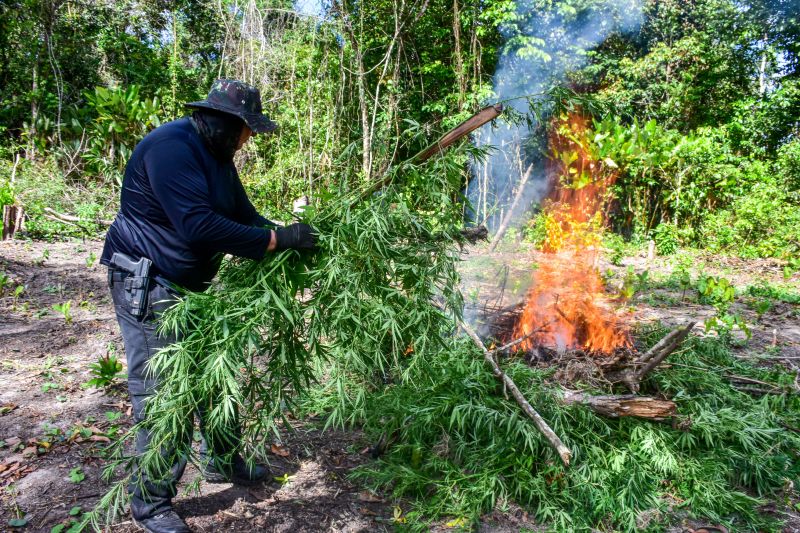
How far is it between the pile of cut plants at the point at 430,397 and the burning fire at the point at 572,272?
454 mm

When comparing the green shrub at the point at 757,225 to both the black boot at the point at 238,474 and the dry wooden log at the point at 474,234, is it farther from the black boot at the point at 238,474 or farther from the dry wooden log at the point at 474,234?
the black boot at the point at 238,474

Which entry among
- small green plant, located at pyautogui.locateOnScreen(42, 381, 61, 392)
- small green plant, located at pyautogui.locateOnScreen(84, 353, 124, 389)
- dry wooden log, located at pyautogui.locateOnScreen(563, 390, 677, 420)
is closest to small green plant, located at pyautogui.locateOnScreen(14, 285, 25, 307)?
small green plant, located at pyautogui.locateOnScreen(42, 381, 61, 392)

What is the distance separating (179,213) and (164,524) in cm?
145

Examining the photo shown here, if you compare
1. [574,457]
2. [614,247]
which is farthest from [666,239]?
[574,457]

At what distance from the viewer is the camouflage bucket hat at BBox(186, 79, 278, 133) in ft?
7.54

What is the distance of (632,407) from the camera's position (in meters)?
3.00

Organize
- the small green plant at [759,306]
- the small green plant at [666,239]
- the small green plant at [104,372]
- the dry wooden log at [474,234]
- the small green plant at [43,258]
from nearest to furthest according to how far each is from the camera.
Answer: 1. the dry wooden log at [474,234]
2. the small green plant at [104,372]
3. the small green plant at [759,306]
4. the small green plant at [43,258]
5. the small green plant at [666,239]

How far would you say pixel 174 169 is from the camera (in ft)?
7.09

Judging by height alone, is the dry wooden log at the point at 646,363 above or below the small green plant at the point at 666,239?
below

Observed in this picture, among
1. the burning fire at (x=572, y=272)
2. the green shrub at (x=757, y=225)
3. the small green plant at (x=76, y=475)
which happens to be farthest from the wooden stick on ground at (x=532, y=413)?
the green shrub at (x=757, y=225)

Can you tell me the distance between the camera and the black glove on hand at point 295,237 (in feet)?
7.31

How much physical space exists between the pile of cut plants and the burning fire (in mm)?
454

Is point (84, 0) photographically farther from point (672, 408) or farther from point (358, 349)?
point (672, 408)

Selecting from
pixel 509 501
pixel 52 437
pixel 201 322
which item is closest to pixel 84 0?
pixel 52 437
